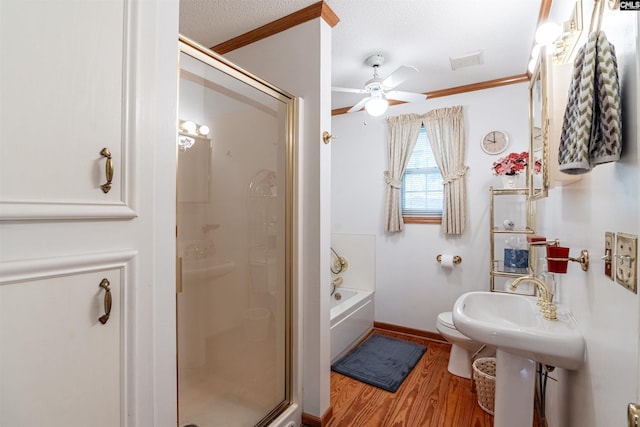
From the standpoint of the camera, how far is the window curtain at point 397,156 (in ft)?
9.86

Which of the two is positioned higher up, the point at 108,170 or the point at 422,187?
the point at 422,187

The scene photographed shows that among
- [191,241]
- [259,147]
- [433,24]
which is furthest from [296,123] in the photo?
[433,24]

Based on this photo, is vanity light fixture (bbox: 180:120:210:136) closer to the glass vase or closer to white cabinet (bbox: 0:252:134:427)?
white cabinet (bbox: 0:252:134:427)

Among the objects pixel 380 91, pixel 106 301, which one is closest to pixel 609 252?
pixel 106 301

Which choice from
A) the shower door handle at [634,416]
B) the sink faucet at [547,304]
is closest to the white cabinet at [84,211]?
the shower door handle at [634,416]

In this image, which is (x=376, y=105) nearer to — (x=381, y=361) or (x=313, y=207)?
(x=313, y=207)

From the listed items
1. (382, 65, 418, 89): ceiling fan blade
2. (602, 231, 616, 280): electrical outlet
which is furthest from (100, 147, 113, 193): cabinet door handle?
(382, 65, 418, 89): ceiling fan blade

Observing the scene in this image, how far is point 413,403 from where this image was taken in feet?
6.48

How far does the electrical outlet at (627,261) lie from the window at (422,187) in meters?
2.15

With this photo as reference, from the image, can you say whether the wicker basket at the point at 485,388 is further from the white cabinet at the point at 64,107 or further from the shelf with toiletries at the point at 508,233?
the white cabinet at the point at 64,107

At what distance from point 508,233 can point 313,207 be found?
1.83m

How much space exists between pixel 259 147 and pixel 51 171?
1.05 meters

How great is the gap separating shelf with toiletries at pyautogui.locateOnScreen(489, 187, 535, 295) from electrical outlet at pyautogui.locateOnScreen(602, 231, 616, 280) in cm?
159

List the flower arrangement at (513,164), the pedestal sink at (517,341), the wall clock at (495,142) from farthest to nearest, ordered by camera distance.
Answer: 1. the wall clock at (495,142)
2. the flower arrangement at (513,164)
3. the pedestal sink at (517,341)
